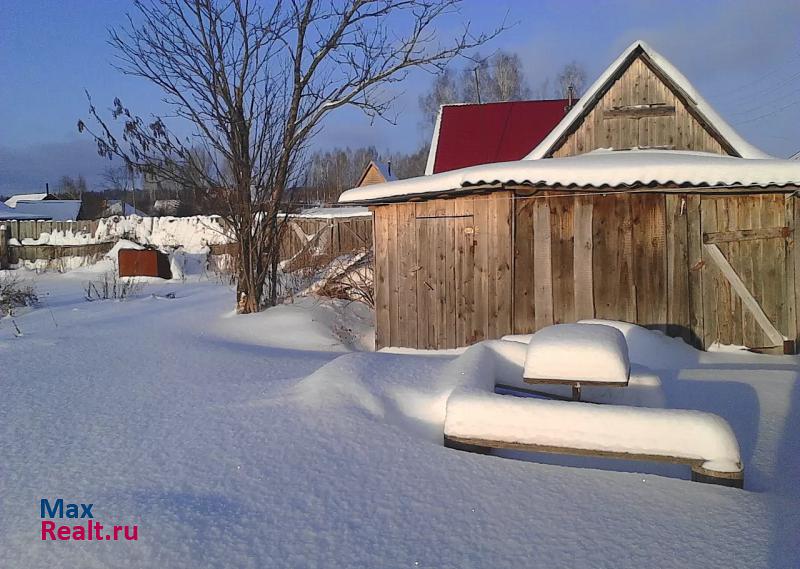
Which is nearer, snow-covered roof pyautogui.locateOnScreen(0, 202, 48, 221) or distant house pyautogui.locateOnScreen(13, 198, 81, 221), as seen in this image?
snow-covered roof pyautogui.locateOnScreen(0, 202, 48, 221)

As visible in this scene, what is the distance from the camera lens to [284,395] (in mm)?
4664

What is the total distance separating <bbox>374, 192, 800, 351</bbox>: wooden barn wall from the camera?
25.0 ft

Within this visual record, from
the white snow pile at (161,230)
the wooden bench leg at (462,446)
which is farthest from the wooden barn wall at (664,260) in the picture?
the white snow pile at (161,230)

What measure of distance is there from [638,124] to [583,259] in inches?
169

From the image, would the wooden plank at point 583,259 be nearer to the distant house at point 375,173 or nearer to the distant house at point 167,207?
the distant house at point 375,173

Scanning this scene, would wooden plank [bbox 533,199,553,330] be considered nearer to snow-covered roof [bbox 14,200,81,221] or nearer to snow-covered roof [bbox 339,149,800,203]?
snow-covered roof [bbox 339,149,800,203]

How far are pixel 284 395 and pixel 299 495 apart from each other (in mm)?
1692

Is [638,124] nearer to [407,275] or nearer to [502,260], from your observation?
[502,260]

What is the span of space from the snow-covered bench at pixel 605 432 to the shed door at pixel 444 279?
14.7 ft

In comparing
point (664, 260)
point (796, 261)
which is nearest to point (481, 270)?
point (664, 260)

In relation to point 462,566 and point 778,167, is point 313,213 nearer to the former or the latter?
point 778,167

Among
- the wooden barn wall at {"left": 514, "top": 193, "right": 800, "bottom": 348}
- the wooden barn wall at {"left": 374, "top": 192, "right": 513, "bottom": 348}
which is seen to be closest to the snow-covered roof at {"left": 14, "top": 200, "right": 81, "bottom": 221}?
the wooden barn wall at {"left": 374, "top": 192, "right": 513, "bottom": 348}

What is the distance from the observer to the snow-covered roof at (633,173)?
696 centimetres

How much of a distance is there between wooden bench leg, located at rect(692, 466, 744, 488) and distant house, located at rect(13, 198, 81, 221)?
51.2m
